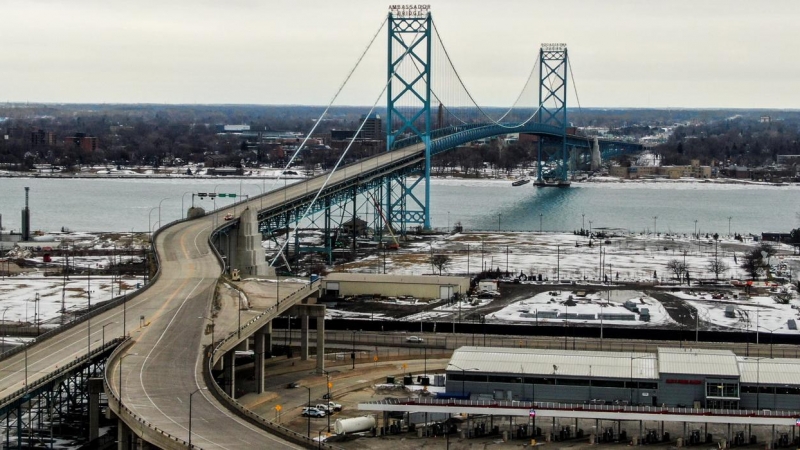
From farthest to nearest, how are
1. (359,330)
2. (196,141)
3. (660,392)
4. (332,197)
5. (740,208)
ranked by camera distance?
(196,141), (740,208), (332,197), (359,330), (660,392)

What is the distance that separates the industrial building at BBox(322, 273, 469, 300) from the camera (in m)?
46.4

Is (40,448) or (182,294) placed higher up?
(182,294)

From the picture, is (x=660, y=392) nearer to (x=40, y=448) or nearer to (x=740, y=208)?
(x=40, y=448)

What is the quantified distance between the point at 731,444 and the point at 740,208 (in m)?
67.8

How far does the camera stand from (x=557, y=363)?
101ft

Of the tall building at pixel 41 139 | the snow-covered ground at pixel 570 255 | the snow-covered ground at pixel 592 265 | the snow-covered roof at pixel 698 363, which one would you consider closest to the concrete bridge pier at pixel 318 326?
the snow-covered ground at pixel 592 265

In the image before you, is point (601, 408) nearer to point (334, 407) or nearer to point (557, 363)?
point (557, 363)

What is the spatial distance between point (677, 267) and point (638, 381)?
2537cm

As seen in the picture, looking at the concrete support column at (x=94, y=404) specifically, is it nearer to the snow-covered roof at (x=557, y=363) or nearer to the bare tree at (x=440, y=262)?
the snow-covered roof at (x=557, y=363)

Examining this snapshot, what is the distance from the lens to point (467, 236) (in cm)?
6881

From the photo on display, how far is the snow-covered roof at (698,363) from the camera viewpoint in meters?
30.0

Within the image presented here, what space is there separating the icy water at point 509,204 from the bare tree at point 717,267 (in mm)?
17016

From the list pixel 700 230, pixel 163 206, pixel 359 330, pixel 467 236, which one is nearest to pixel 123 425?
pixel 359 330

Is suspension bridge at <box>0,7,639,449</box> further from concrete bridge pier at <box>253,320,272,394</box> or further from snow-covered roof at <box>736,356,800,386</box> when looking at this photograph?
snow-covered roof at <box>736,356,800,386</box>
